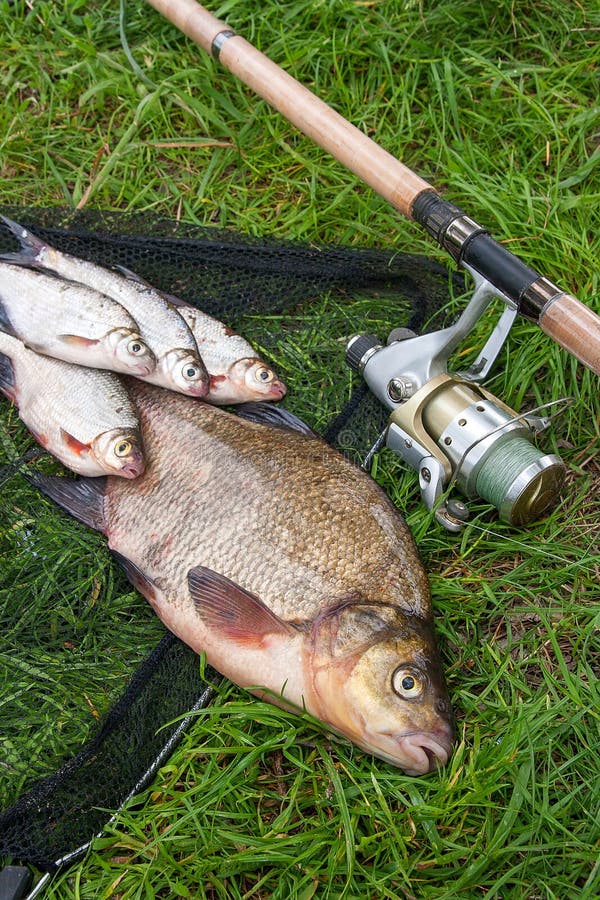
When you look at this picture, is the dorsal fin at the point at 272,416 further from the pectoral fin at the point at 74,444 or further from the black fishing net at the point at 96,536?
the pectoral fin at the point at 74,444

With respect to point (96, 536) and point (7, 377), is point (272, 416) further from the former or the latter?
point (7, 377)

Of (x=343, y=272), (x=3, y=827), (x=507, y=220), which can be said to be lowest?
(x=3, y=827)

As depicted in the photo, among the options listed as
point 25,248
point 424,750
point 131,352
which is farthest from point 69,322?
point 424,750

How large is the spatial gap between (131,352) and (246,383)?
0.44 meters

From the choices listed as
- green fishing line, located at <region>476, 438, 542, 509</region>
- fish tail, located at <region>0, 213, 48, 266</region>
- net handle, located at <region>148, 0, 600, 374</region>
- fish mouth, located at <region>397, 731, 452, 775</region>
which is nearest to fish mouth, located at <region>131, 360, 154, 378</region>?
fish tail, located at <region>0, 213, 48, 266</region>

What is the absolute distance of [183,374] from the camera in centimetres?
315

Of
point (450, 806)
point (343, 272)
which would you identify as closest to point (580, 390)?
point (343, 272)

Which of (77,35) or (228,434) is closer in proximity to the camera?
(228,434)

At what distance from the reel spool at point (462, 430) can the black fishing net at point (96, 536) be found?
226 millimetres

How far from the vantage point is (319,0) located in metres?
4.18

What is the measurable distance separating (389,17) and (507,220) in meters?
1.31

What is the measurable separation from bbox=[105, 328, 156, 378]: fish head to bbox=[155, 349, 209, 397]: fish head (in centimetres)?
5

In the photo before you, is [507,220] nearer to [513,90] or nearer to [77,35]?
Result: [513,90]

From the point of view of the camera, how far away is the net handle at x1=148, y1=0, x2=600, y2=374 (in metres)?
2.71
